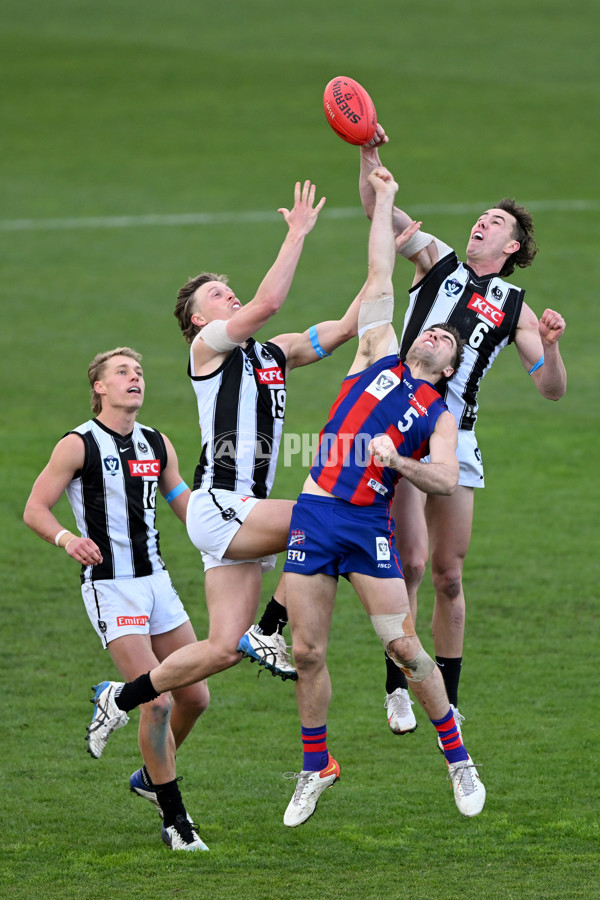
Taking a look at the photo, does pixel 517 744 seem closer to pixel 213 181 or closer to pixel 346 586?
pixel 346 586

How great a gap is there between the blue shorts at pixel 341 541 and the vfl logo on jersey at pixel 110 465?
1513mm

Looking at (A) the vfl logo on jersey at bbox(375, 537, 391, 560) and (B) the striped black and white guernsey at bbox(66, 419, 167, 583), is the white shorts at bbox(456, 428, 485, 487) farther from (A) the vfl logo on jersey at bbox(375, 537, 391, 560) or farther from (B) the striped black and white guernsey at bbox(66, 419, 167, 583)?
(B) the striped black and white guernsey at bbox(66, 419, 167, 583)

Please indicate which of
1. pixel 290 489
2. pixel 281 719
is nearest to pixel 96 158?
pixel 290 489

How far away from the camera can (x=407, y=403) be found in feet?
24.8

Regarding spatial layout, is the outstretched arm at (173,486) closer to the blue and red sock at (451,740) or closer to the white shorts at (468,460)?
the white shorts at (468,460)

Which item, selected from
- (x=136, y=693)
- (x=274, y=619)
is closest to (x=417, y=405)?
(x=274, y=619)

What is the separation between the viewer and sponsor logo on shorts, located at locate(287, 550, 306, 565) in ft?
24.5

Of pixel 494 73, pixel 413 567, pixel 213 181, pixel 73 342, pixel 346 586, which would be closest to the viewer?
pixel 413 567

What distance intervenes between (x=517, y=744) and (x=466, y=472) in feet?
9.34

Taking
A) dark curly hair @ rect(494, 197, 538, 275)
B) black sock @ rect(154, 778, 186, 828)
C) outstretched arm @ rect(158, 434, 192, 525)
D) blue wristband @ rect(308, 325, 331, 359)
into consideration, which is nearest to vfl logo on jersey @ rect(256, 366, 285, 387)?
blue wristband @ rect(308, 325, 331, 359)

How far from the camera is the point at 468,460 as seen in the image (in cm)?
863

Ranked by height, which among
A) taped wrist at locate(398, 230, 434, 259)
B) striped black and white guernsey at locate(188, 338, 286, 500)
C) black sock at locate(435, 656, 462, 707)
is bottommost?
black sock at locate(435, 656, 462, 707)

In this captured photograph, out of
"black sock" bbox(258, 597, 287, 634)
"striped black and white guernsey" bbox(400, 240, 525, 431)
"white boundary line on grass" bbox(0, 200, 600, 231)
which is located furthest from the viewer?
"white boundary line on grass" bbox(0, 200, 600, 231)

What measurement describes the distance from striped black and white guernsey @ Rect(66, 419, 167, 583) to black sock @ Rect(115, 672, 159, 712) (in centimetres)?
82
